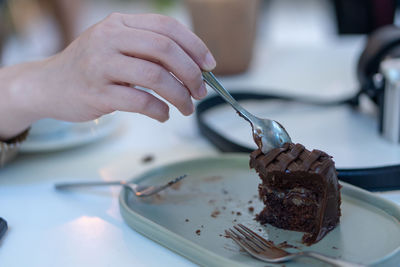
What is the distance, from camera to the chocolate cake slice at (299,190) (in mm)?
551

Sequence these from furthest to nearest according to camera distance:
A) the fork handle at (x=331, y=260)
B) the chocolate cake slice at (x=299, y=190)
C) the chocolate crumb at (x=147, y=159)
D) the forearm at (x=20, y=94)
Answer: the chocolate crumb at (x=147, y=159)
the forearm at (x=20, y=94)
the chocolate cake slice at (x=299, y=190)
the fork handle at (x=331, y=260)

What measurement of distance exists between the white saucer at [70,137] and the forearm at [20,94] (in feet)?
0.36

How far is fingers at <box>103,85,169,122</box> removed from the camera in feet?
2.03

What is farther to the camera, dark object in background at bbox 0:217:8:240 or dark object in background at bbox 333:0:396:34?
dark object in background at bbox 333:0:396:34

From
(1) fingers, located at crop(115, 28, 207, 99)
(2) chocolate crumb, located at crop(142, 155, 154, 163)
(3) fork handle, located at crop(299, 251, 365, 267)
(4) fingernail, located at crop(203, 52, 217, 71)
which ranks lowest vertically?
(2) chocolate crumb, located at crop(142, 155, 154, 163)

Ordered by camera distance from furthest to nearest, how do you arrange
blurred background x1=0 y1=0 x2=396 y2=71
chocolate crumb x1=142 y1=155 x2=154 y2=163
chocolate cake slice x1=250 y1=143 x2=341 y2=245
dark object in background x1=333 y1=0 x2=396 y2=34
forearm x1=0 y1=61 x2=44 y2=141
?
dark object in background x1=333 y1=0 x2=396 y2=34, blurred background x1=0 y1=0 x2=396 y2=71, chocolate crumb x1=142 y1=155 x2=154 y2=163, forearm x1=0 y1=61 x2=44 y2=141, chocolate cake slice x1=250 y1=143 x2=341 y2=245

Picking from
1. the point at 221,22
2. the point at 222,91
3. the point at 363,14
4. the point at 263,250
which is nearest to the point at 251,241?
the point at 263,250

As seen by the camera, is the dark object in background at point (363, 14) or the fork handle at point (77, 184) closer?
the fork handle at point (77, 184)

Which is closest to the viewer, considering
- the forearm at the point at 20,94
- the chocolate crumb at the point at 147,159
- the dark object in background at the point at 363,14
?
the forearm at the point at 20,94

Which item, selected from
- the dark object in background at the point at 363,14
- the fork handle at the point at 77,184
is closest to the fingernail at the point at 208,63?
the fork handle at the point at 77,184

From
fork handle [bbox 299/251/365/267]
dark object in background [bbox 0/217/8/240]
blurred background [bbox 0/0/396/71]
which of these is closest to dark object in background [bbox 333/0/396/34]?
blurred background [bbox 0/0/396/71]

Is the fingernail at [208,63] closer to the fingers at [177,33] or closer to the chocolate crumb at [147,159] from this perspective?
the fingers at [177,33]

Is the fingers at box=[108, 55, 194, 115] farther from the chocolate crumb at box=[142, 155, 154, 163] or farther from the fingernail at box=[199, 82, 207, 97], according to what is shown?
the chocolate crumb at box=[142, 155, 154, 163]

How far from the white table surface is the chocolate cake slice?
141 millimetres
